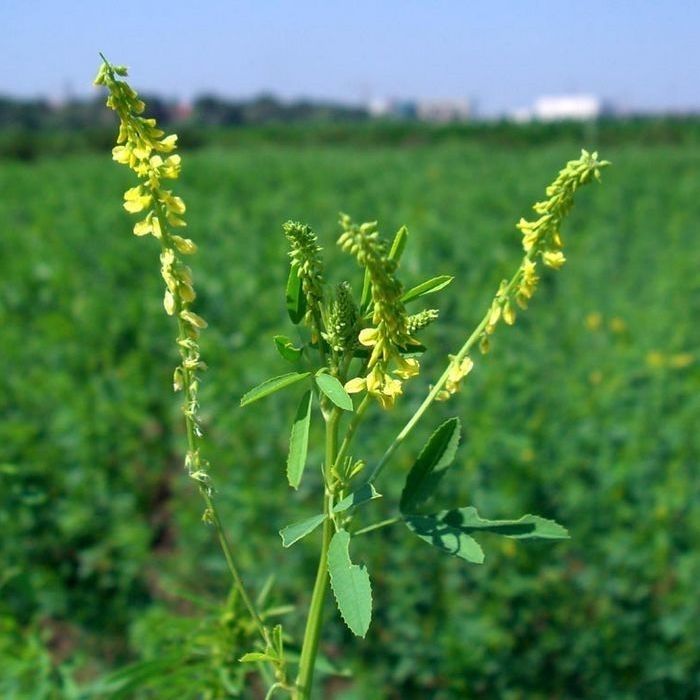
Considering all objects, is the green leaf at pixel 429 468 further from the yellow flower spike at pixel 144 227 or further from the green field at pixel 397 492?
the green field at pixel 397 492

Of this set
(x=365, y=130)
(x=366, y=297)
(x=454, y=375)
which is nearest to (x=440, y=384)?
(x=454, y=375)

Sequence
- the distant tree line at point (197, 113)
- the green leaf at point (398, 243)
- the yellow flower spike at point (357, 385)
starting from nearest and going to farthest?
1. the yellow flower spike at point (357, 385)
2. the green leaf at point (398, 243)
3. the distant tree line at point (197, 113)

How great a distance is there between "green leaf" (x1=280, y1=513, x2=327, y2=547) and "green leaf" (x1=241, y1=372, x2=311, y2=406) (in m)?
0.12

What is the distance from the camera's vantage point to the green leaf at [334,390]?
699 mm

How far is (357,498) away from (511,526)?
0.18 meters

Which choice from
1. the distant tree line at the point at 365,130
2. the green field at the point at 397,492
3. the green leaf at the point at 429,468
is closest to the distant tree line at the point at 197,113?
the distant tree line at the point at 365,130

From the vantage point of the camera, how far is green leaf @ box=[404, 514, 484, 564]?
0.79 meters

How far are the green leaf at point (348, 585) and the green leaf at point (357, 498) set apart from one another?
0.03 meters

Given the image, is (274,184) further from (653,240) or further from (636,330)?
(636,330)

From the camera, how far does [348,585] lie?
0.75 m

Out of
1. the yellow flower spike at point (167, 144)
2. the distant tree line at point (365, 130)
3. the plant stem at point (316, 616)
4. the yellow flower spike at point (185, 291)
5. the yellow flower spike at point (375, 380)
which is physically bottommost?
the plant stem at point (316, 616)

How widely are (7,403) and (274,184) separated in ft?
49.1

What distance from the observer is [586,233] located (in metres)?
12.5

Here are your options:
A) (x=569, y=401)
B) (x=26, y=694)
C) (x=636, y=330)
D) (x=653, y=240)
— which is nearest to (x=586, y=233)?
(x=653, y=240)
